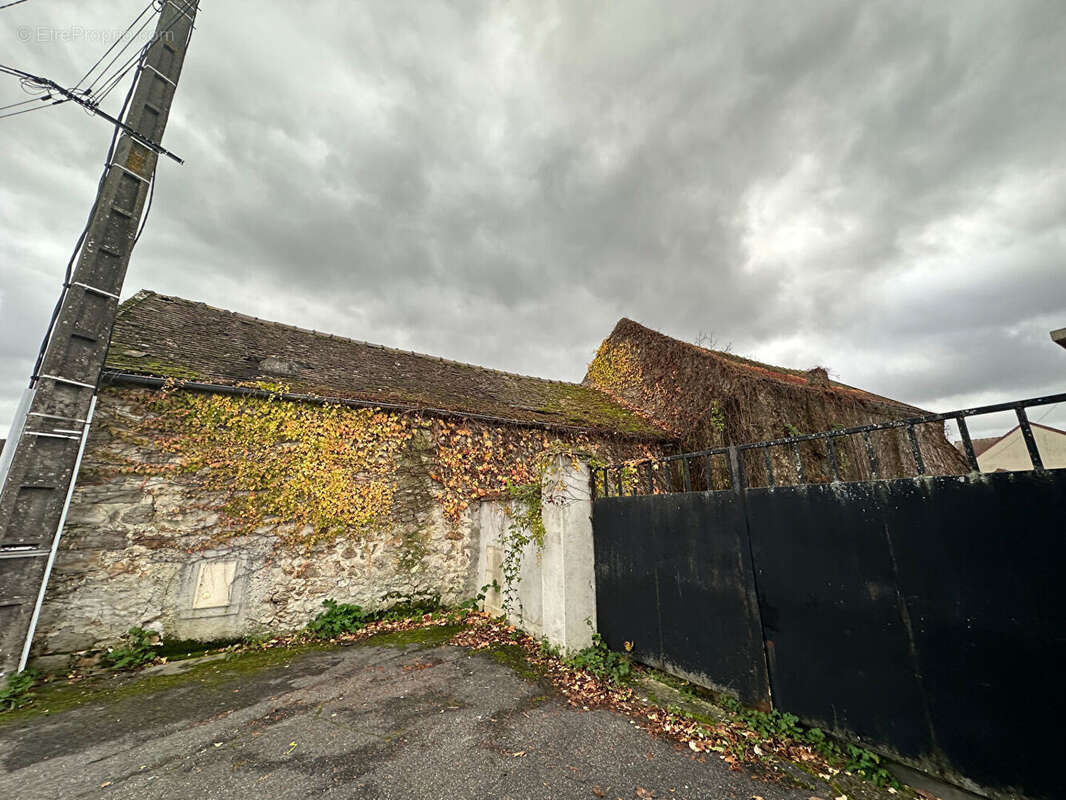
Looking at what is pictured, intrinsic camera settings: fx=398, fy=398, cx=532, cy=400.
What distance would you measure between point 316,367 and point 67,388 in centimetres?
363

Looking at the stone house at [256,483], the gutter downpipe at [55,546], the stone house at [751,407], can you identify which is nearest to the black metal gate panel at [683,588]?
the stone house at [256,483]

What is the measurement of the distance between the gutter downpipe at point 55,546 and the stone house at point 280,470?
0.67ft

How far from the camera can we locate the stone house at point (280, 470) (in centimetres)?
564

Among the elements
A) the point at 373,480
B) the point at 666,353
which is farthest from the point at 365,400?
the point at 666,353

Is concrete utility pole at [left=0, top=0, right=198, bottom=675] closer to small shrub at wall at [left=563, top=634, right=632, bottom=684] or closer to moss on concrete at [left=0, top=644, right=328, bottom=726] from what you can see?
moss on concrete at [left=0, top=644, right=328, bottom=726]

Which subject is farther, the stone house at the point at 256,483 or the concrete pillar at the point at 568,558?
the stone house at the point at 256,483

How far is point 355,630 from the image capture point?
6656 millimetres

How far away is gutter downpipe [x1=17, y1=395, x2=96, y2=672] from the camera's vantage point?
15.9 feet

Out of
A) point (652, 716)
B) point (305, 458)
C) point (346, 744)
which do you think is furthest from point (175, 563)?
point (652, 716)

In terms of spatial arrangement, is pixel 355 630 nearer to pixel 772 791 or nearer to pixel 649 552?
pixel 649 552

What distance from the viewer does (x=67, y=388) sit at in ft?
17.6

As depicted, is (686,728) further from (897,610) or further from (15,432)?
(15,432)

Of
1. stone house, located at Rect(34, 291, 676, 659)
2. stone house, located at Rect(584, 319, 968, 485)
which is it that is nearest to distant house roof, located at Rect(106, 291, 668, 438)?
stone house, located at Rect(34, 291, 676, 659)

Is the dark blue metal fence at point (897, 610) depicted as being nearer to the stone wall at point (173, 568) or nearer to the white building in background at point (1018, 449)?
the stone wall at point (173, 568)
